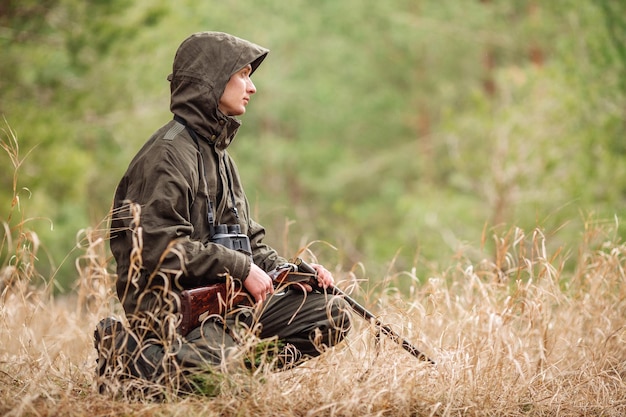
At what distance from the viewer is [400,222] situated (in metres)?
20.8

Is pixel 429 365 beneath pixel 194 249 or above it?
beneath

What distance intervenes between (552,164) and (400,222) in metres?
8.80

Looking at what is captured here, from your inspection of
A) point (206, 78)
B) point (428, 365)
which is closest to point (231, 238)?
point (206, 78)

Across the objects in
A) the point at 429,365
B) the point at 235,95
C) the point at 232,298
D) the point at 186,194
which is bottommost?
the point at 429,365

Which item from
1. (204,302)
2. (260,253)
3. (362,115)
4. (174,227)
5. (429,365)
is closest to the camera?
(174,227)

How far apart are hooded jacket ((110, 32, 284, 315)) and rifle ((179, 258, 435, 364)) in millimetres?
65

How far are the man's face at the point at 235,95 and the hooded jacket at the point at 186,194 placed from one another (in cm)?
6

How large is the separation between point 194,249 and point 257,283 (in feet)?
1.08

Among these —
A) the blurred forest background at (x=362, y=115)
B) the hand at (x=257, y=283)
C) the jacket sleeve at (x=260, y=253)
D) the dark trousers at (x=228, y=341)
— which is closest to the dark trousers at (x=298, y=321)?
the dark trousers at (x=228, y=341)

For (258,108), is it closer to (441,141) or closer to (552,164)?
(441,141)

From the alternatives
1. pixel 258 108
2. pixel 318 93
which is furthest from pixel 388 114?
pixel 258 108

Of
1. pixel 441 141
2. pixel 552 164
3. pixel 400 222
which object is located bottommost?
pixel 400 222

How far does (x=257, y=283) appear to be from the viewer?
3590mm

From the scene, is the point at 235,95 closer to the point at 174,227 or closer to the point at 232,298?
the point at 174,227
